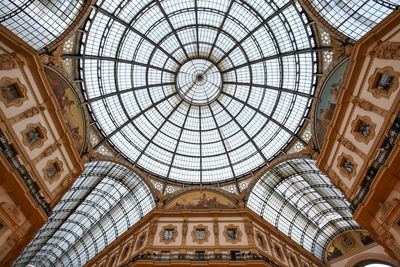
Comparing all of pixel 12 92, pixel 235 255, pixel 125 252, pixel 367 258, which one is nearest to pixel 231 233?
pixel 235 255

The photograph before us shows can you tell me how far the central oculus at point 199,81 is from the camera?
29.6 meters

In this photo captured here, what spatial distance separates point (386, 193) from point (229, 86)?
1894cm

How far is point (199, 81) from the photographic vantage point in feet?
100

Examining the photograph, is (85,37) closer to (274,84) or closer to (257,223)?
(274,84)

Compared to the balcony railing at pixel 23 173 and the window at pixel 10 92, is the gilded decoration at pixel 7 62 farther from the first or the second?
the balcony railing at pixel 23 173

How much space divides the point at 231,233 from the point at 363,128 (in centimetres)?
1520

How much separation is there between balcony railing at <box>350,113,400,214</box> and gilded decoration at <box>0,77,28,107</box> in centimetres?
2385

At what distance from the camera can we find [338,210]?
31156 mm

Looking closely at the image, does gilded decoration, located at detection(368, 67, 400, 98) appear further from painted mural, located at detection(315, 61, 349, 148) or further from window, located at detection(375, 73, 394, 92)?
painted mural, located at detection(315, 61, 349, 148)

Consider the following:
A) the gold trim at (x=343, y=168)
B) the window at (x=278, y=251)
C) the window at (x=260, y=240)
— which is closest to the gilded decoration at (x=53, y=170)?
the window at (x=260, y=240)

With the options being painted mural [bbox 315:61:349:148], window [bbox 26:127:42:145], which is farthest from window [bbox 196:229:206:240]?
window [bbox 26:127:42:145]

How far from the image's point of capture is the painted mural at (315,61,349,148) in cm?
1998

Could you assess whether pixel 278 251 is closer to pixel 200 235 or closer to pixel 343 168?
pixel 200 235

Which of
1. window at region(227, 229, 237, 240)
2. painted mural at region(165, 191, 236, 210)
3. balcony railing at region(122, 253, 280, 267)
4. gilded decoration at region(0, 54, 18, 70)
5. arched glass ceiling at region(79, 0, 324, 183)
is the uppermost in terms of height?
arched glass ceiling at region(79, 0, 324, 183)
